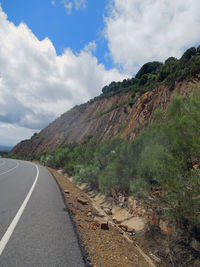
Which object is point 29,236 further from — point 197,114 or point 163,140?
point 163,140

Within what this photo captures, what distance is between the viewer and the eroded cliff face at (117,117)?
1927 cm

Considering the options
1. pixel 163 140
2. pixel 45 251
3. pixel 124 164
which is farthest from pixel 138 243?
pixel 124 164

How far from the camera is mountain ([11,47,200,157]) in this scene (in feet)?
61.3

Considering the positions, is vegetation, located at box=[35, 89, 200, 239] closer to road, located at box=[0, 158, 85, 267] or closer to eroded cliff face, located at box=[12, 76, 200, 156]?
eroded cliff face, located at box=[12, 76, 200, 156]

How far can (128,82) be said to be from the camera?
48188 mm

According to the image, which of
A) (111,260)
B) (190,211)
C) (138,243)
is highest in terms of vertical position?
(190,211)

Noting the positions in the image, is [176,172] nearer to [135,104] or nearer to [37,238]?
[37,238]

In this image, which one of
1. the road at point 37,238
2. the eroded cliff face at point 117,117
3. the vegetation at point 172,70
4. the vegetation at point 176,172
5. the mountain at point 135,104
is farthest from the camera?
the eroded cliff face at point 117,117

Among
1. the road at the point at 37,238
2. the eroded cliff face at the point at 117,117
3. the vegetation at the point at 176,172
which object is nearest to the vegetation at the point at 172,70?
the eroded cliff face at the point at 117,117

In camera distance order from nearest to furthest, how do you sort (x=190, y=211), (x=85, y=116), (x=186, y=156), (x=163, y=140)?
(x=190, y=211) → (x=186, y=156) → (x=163, y=140) → (x=85, y=116)

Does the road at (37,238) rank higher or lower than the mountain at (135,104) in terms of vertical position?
lower

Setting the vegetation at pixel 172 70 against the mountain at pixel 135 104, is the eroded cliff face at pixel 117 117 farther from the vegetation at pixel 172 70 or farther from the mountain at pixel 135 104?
the vegetation at pixel 172 70

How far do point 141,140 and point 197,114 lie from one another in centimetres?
555

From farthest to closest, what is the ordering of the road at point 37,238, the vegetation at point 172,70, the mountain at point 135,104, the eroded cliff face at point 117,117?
the eroded cliff face at point 117,117 → the mountain at point 135,104 → the vegetation at point 172,70 → the road at point 37,238
